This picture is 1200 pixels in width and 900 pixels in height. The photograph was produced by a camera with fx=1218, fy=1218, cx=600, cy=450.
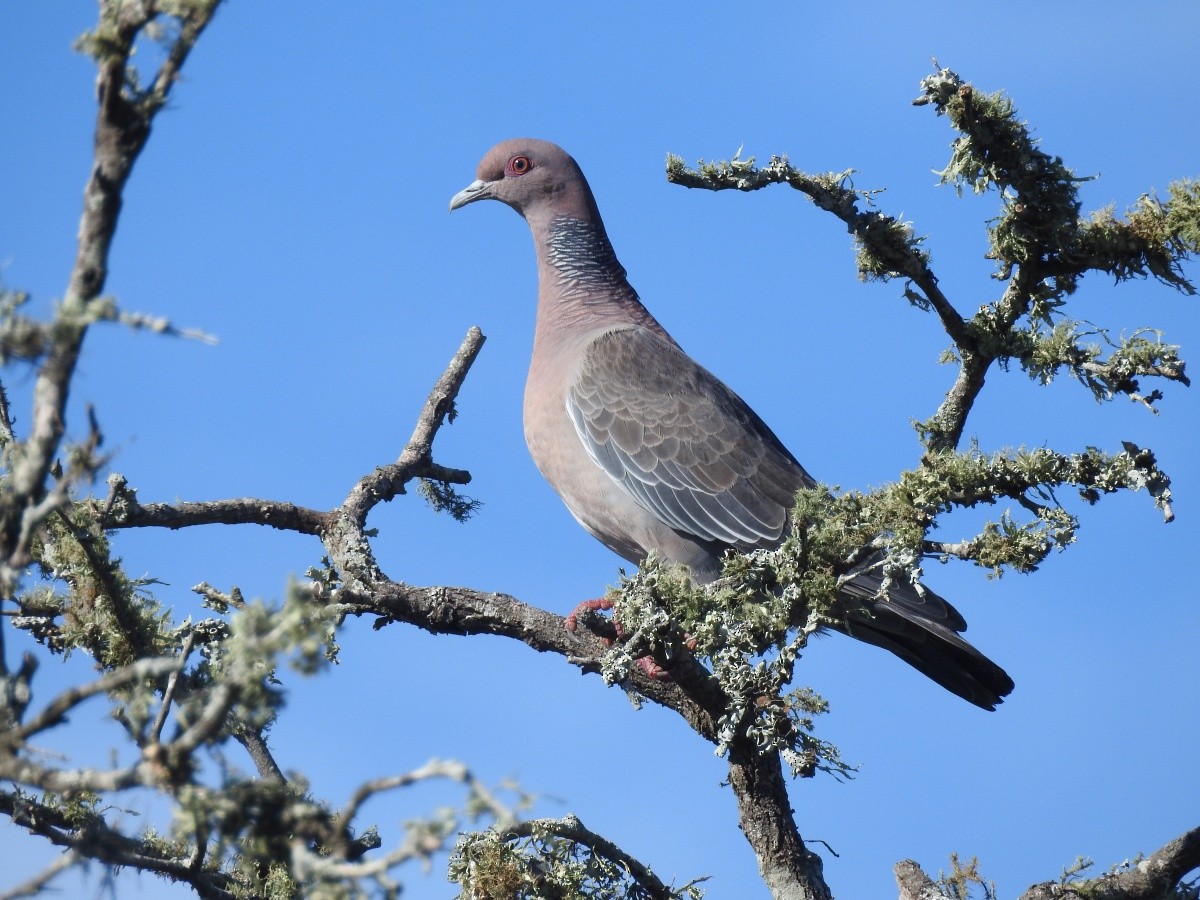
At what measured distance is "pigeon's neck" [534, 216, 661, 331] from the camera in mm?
6141

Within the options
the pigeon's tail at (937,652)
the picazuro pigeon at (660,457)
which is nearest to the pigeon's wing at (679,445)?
the picazuro pigeon at (660,457)

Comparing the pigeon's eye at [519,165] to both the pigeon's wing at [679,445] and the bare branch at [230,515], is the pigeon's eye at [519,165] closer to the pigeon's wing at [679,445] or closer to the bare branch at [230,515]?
the pigeon's wing at [679,445]

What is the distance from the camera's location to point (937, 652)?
490 cm

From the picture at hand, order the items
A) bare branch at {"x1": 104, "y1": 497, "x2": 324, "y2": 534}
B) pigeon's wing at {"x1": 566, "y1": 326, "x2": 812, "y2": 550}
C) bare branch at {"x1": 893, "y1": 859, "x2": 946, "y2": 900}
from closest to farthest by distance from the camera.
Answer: bare branch at {"x1": 893, "y1": 859, "x2": 946, "y2": 900} → bare branch at {"x1": 104, "y1": 497, "x2": 324, "y2": 534} → pigeon's wing at {"x1": 566, "y1": 326, "x2": 812, "y2": 550}

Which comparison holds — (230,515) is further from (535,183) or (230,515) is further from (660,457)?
(535,183)

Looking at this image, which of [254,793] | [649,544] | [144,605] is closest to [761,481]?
[649,544]

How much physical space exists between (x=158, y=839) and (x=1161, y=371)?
3.34m

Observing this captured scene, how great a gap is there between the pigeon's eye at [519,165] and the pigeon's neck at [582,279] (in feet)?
1.09

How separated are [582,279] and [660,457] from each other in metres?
1.25

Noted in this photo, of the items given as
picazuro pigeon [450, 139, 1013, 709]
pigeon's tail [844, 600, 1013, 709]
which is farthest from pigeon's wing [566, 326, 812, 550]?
pigeon's tail [844, 600, 1013, 709]

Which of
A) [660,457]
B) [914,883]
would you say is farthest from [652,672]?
[660,457]

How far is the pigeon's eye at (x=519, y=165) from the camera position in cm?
648

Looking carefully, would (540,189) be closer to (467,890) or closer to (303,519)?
(303,519)

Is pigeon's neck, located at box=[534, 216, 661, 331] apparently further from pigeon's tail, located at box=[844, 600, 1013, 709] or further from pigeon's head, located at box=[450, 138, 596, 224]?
pigeon's tail, located at box=[844, 600, 1013, 709]
